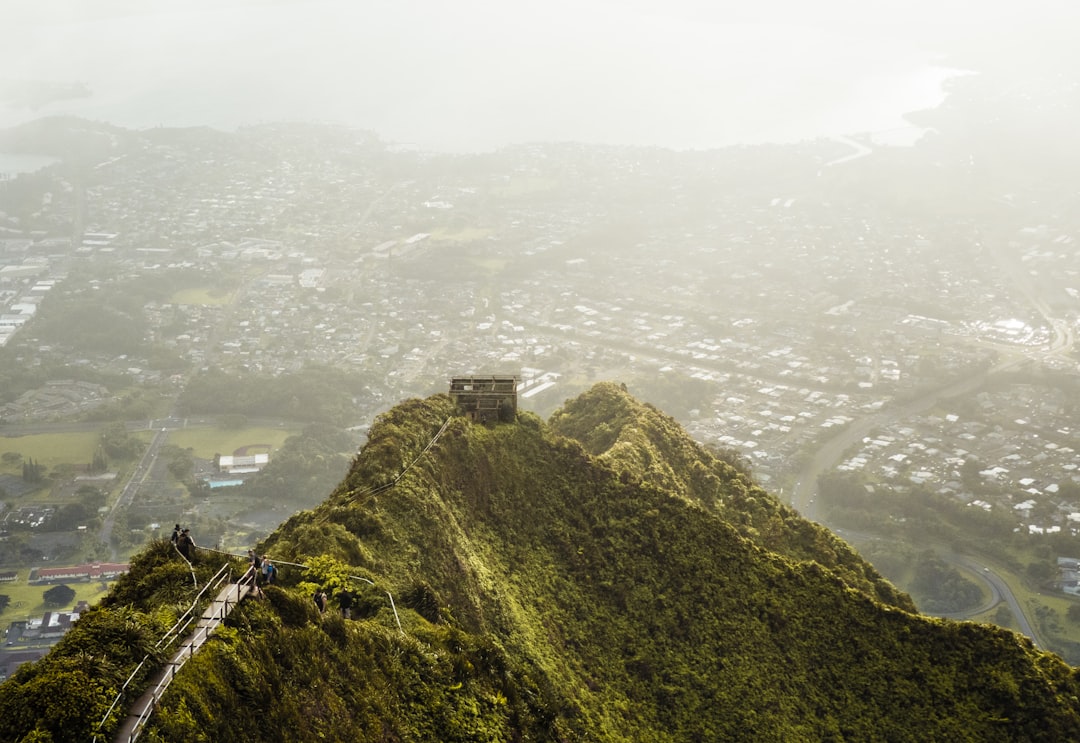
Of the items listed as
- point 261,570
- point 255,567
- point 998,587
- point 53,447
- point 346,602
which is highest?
point 255,567

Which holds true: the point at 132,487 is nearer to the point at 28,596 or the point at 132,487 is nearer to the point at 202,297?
the point at 28,596

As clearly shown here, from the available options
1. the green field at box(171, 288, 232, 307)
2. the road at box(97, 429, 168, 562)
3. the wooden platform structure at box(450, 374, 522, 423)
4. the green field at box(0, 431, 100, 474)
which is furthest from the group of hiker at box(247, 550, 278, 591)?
the green field at box(171, 288, 232, 307)

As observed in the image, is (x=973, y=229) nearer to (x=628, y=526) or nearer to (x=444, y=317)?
(x=444, y=317)

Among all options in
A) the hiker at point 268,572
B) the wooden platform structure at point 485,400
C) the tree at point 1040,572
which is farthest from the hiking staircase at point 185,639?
the tree at point 1040,572

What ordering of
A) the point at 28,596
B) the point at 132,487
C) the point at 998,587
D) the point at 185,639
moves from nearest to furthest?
the point at 185,639
the point at 28,596
the point at 998,587
the point at 132,487

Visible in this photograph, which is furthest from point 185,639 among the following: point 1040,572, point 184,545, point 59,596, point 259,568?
point 1040,572

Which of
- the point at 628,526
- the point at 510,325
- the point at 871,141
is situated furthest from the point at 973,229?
the point at 628,526

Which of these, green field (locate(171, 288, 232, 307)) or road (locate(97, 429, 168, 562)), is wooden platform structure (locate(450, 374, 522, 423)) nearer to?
road (locate(97, 429, 168, 562))

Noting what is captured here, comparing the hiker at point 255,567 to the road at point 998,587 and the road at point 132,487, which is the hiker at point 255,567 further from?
the road at point 998,587
